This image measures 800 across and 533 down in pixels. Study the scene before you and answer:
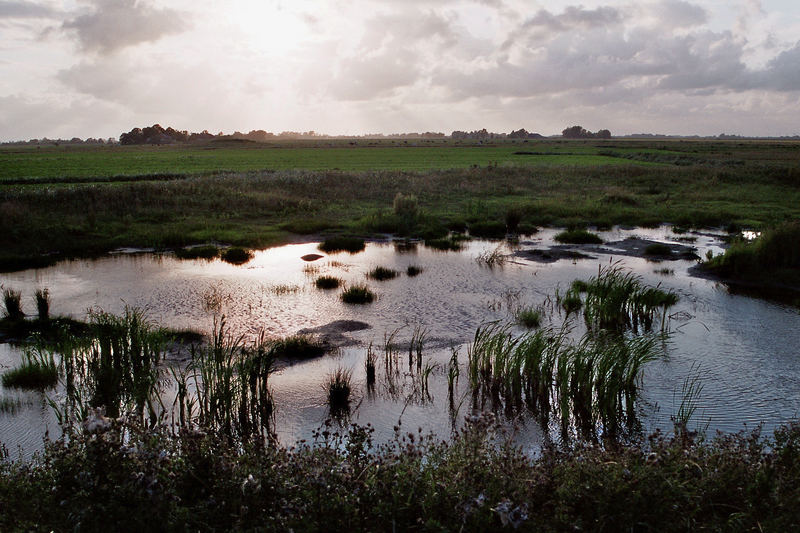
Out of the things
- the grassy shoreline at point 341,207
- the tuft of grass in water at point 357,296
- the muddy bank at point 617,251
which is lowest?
the tuft of grass in water at point 357,296

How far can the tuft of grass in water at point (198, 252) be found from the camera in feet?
74.6

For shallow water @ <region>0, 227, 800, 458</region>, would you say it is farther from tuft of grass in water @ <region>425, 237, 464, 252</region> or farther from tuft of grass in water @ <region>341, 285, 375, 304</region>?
tuft of grass in water @ <region>425, 237, 464, 252</region>

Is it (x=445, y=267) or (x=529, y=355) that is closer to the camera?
(x=529, y=355)

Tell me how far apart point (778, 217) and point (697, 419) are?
26215 millimetres

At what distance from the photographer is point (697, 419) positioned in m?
8.95

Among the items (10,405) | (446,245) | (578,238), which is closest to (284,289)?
(10,405)

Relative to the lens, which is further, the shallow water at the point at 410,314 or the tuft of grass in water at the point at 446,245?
the tuft of grass in water at the point at 446,245

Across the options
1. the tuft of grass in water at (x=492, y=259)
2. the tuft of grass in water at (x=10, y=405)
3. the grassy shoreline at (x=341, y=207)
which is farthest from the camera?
the grassy shoreline at (x=341, y=207)

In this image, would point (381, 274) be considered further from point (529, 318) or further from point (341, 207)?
point (341, 207)

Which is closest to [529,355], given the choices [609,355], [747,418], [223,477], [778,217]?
[609,355]

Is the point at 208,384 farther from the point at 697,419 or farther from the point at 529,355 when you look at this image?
the point at 697,419

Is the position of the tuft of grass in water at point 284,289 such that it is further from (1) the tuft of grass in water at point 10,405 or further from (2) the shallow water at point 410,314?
(1) the tuft of grass in water at point 10,405

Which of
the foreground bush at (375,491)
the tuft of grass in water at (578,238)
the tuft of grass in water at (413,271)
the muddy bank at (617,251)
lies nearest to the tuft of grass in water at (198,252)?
the tuft of grass in water at (413,271)

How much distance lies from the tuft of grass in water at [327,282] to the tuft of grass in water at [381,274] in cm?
125
